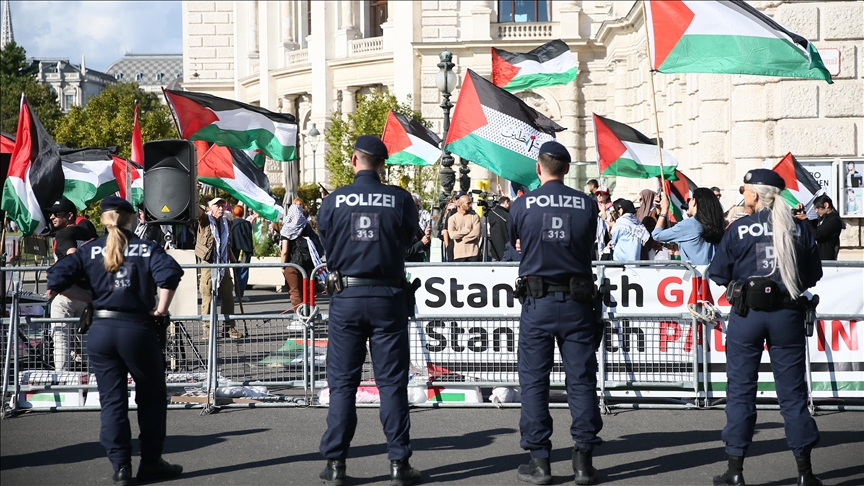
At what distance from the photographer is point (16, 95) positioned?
63.9 metres

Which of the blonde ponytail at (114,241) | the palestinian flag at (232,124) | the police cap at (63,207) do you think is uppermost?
the palestinian flag at (232,124)

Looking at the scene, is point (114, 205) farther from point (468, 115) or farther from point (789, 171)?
point (789, 171)

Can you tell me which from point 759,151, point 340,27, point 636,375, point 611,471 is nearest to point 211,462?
point 611,471

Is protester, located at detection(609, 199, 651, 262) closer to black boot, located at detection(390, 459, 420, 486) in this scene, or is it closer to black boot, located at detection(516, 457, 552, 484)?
black boot, located at detection(516, 457, 552, 484)

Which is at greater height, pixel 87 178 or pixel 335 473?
pixel 87 178

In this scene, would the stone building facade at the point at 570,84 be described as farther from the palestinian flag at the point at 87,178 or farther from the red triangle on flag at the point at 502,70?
the palestinian flag at the point at 87,178

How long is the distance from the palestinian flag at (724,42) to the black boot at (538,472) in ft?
15.2

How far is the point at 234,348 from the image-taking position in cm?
881

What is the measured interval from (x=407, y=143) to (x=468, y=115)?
16.5 ft

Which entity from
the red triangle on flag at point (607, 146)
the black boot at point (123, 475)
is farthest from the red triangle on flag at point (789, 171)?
the black boot at point (123, 475)

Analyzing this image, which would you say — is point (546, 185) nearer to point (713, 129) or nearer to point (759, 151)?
point (759, 151)

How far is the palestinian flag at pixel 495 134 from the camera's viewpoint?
10914 mm

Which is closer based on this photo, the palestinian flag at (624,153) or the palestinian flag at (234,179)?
the palestinian flag at (624,153)

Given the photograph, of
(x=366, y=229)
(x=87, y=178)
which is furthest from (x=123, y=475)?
(x=87, y=178)
